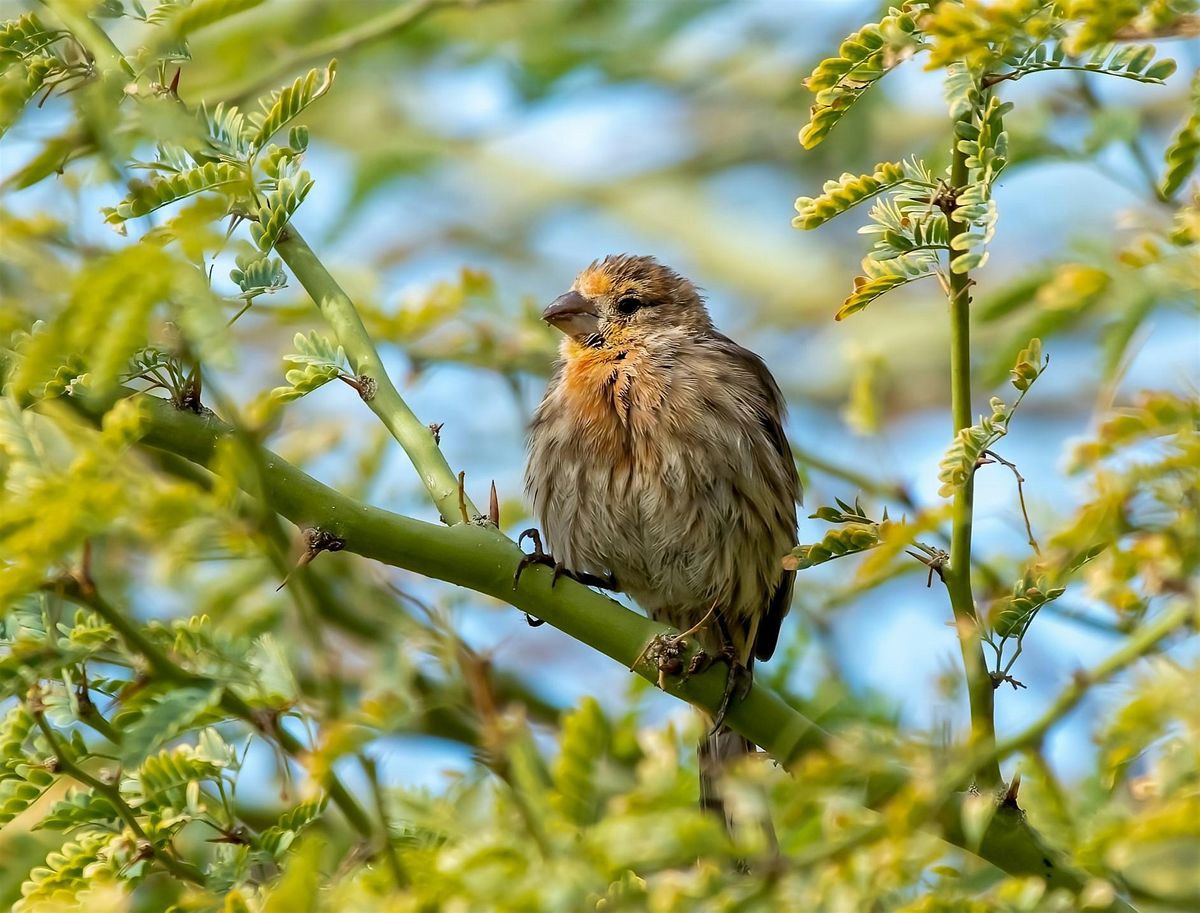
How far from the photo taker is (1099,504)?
1840mm

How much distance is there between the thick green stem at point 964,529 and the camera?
2.64m

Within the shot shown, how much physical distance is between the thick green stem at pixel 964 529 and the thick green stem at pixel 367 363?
124 centimetres

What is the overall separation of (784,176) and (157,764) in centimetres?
863

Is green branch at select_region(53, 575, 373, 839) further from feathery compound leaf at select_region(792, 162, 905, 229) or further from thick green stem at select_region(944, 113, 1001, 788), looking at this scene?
feathery compound leaf at select_region(792, 162, 905, 229)

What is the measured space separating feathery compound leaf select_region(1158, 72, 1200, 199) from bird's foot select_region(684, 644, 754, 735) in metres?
1.42

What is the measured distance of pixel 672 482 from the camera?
5.36 metres

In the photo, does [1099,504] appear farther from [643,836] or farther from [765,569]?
[765,569]

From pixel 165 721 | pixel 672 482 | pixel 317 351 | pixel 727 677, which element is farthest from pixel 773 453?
pixel 165 721

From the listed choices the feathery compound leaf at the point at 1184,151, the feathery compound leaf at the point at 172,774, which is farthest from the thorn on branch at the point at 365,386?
the feathery compound leaf at the point at 1184,151

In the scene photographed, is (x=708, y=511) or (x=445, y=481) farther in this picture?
(x=708, y=511)

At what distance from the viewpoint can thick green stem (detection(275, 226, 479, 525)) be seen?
3.56 metres

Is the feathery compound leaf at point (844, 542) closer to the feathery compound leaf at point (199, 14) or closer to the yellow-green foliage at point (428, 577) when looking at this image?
the yellow-green foliage at point (428, 577)

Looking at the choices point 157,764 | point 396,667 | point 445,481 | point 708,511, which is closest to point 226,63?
point 708,511

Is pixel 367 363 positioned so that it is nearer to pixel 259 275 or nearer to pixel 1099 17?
pixel 259 275
